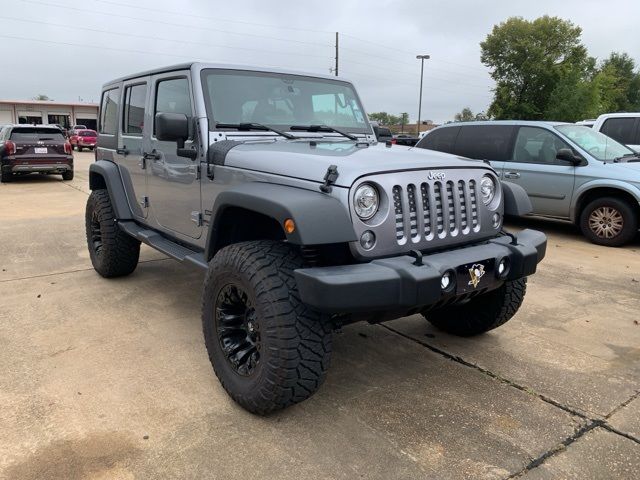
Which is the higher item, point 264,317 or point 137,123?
point 137,123

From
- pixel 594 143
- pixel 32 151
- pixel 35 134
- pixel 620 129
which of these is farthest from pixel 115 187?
pixel 35 134

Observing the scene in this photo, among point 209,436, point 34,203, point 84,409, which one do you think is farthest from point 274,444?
point 34,203

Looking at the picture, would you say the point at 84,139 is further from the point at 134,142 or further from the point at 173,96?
the point at 173,96

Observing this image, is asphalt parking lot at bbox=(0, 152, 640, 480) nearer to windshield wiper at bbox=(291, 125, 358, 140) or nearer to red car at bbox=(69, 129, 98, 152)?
windshield wiper at bbox=(291, 125, 358, 140)

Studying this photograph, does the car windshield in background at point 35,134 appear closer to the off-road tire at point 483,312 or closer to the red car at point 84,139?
the off-road tire at point 483,312

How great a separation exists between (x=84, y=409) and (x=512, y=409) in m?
2.35

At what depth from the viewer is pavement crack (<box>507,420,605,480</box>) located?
2440mm

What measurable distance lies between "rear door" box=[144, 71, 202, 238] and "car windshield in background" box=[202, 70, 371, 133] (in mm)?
203

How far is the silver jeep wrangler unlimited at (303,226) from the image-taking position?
8.14 feet

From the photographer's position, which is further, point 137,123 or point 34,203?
point 34,203

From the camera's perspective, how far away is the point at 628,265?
6070mm

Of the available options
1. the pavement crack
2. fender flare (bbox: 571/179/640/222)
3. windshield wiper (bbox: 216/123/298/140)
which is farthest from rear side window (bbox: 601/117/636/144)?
the pavement crack

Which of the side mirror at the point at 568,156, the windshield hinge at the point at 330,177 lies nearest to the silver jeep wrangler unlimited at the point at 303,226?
the windshield hinge at the point at 330,177

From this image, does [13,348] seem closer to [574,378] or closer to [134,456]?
[134,456]
